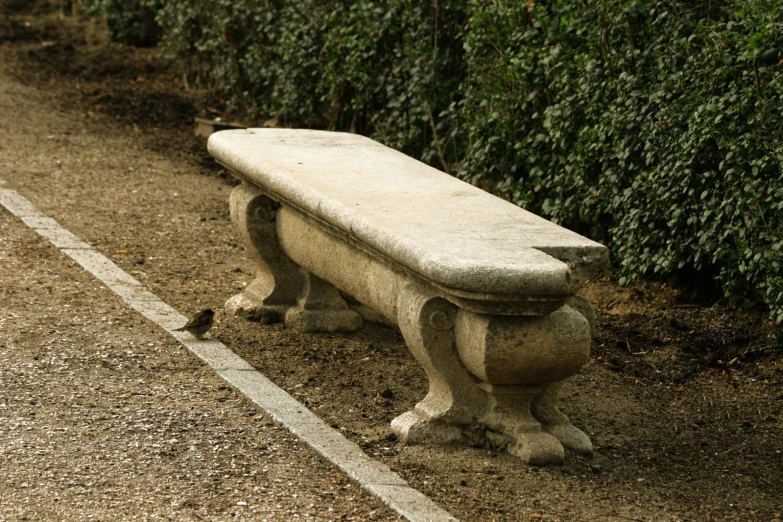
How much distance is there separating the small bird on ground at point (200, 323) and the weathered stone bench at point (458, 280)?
547 mm

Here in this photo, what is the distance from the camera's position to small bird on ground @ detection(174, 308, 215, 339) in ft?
18.2

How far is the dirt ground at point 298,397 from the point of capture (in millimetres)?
4020

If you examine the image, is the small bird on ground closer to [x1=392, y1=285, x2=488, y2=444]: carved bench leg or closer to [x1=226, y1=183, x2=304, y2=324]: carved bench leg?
[x1=226, y1=183, x2=304, y2=324]: carved bench leg

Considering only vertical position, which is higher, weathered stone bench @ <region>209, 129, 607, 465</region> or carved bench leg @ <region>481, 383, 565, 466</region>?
weathered stone bench @ <region>209, 129, 607, 465</region>

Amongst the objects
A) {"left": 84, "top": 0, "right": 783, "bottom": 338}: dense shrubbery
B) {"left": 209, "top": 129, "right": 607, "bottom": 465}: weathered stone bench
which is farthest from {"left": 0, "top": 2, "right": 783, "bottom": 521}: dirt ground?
{"left": 84, "top": 0, "right": 783, "bottom": 338}: dense shrubbery

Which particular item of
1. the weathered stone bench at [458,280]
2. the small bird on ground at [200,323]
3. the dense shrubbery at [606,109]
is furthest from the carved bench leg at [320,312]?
the dense shrubbery at [606,109]

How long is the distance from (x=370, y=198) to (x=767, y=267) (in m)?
1.89

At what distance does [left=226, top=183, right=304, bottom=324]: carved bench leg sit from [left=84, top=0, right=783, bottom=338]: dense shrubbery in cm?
173

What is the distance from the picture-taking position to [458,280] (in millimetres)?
3924

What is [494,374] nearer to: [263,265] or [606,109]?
[263,265]


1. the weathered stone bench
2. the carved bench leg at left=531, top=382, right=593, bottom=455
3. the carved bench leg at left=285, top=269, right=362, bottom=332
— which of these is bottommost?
the carved bench leg at left=285, top=269, right=362, bottom=332

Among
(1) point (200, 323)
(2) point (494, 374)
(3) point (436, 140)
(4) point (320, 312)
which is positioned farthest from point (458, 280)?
(3) point (436, 140)

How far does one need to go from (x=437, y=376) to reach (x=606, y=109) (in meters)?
2.57

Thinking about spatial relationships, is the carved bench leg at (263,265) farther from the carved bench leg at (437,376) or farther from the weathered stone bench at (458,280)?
the carved bench leg at (437,376)
